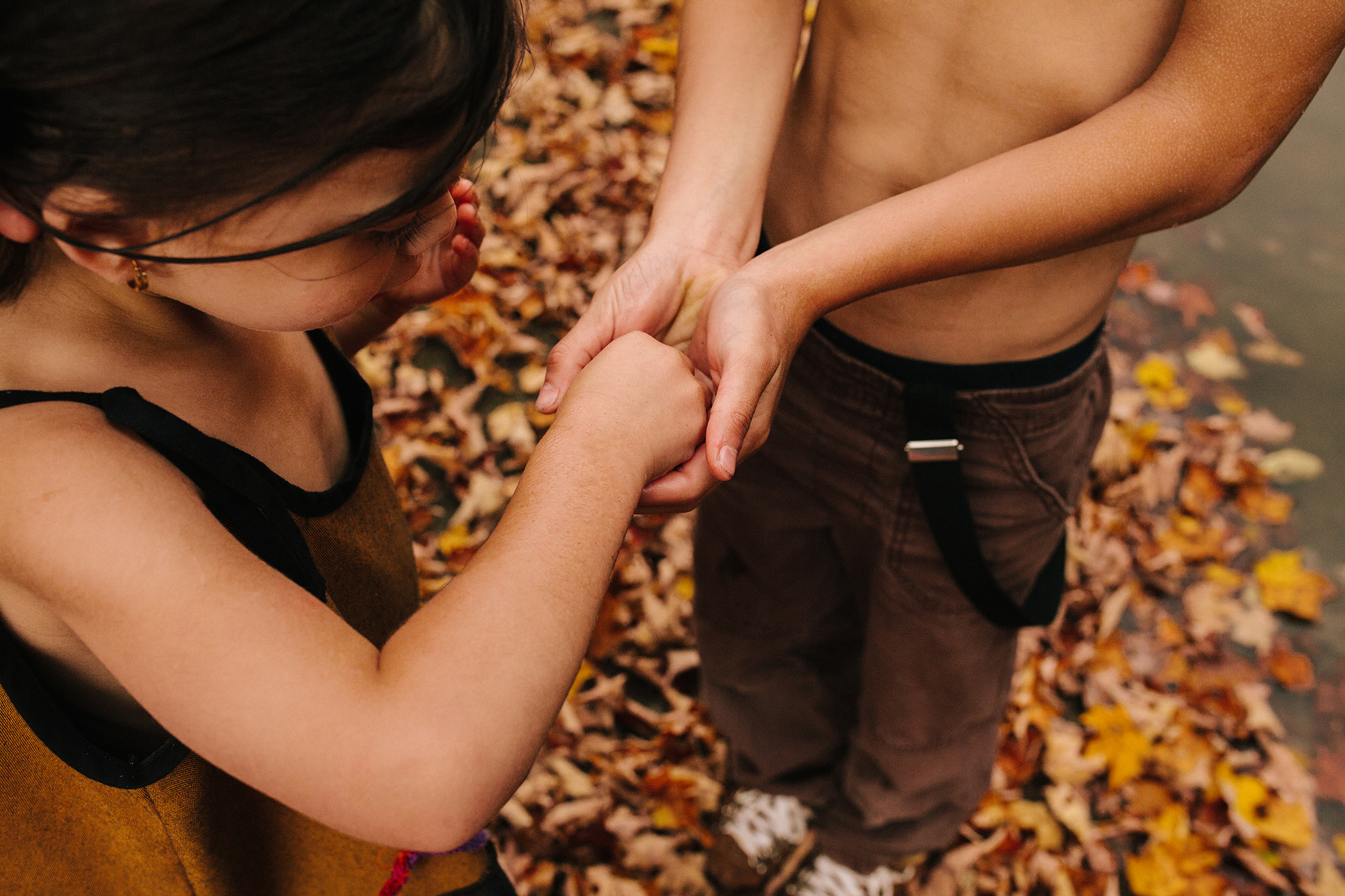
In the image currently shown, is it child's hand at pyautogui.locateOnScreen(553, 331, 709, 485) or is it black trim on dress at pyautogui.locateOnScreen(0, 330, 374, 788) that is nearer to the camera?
black trim on dress at pyautogui.locateOnScreen(0, 330, 374, 788)

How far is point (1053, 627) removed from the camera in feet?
11.1

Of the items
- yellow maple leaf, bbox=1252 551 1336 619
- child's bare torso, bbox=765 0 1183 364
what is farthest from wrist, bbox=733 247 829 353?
yellow maple leaf, bbox=1252 551 1336 619

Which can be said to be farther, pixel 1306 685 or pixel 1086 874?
pixel 1306 685

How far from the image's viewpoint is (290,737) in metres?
1.00

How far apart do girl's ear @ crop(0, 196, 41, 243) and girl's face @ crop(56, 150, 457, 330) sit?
0.10 meters

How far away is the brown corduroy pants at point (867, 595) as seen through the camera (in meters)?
1.75

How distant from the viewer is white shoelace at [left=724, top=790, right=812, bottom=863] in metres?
2.81

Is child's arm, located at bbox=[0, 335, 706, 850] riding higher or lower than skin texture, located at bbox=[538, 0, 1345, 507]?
lower

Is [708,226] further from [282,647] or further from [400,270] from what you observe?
[282,647]

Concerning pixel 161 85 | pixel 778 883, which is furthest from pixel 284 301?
pixel 778 883

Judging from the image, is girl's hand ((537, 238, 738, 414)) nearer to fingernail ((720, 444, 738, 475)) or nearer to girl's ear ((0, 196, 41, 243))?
fingernail ((720, 444, 738, 475))

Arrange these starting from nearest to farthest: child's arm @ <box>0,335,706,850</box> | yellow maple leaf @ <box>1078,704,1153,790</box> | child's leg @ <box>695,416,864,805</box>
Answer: child's arm @ <box>0,335,706,850</box> → child's leg @ <box>695,416,864,805</box> → yellow maple leaf @ <box>1078,704,1153,790</box>

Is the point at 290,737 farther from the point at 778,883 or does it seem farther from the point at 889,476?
the point at 778,883

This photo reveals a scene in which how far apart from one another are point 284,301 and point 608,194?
12.1 ft
